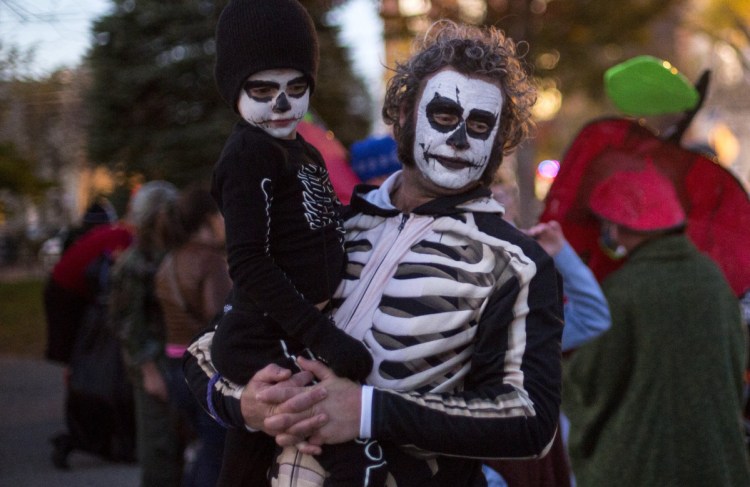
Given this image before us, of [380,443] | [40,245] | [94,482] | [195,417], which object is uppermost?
[380,443]

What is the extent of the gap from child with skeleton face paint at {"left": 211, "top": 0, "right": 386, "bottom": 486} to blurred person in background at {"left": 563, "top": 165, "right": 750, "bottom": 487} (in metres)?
1.85

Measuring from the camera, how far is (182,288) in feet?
15.4

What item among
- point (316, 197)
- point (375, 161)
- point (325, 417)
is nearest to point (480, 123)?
point (316, 197)

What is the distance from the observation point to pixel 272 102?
2.11 metres

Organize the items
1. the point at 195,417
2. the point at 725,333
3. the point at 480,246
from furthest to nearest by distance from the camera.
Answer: the point at 195,417 < the point at 725,333 < the point at 480,246

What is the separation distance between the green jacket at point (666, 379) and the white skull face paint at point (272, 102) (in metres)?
2.04

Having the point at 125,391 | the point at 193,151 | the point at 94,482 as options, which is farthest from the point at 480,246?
the point at 193,151

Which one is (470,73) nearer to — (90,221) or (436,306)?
(436,306)

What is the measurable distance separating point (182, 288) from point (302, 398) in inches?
113

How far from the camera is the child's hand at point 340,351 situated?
1950mm

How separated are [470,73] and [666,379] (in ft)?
6.13

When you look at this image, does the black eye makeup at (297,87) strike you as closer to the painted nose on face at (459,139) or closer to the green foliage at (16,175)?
the painted nose on face at (459,139)

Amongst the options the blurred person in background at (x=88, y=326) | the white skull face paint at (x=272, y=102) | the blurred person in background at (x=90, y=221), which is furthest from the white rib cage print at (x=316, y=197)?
the blurred person in background at (x=90, y=221)

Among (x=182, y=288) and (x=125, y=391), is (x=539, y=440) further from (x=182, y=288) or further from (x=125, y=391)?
(x=125, y=391)
